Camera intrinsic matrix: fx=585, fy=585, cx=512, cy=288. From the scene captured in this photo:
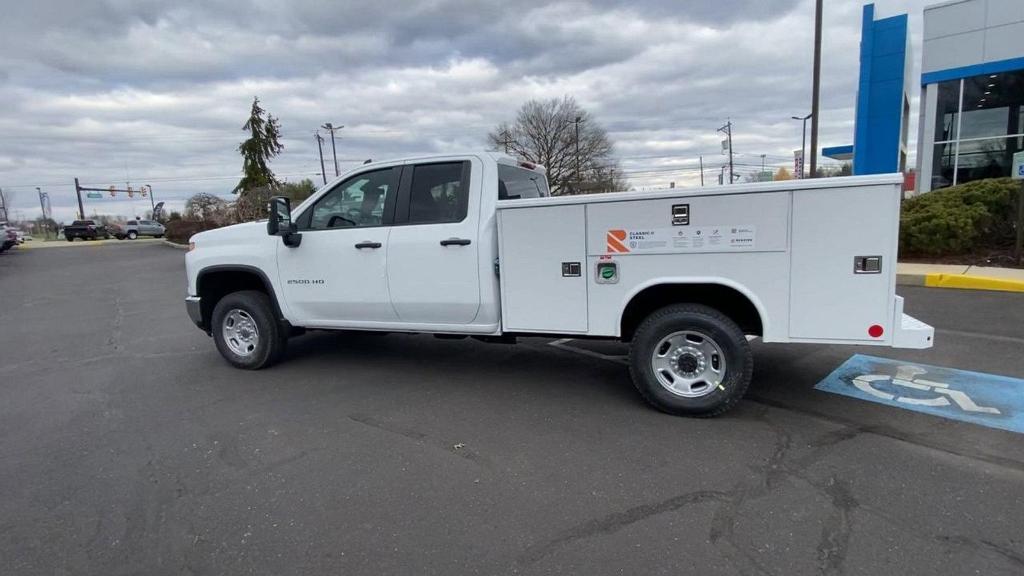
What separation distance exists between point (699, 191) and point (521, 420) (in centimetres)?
214

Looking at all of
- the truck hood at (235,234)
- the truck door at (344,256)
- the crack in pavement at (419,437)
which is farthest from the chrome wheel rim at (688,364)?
the truck hood at (235,234)

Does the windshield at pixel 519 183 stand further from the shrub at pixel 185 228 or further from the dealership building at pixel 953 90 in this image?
the shrub at pixel 185 228

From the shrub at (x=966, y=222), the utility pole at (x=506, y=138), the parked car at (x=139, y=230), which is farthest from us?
the parked car at (x=139, y=230)

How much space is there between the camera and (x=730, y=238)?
4.04 meters

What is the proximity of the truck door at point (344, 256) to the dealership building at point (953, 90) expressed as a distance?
2093 centimetres

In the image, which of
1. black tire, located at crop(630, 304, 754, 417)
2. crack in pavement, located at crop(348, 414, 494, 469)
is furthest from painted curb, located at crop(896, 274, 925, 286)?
crack in pavement, located at crop(348, 414, 494, 469)

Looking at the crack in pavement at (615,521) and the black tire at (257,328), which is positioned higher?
the black tire at (257,328)

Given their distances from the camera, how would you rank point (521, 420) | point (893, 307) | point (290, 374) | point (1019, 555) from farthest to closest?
point (290, 374)
point (521, 420)
point (893, 307)
point (1019, 555)

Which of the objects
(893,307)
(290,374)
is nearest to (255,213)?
(290,374)

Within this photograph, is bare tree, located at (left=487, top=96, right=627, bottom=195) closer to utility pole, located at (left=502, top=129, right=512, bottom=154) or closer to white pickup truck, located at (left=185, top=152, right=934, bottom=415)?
utility pole, located at (left=502, top=129, right=512, bottom=154)

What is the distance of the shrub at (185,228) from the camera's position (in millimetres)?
31359

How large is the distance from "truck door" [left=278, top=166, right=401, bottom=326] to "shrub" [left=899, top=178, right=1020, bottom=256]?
36.3 ft

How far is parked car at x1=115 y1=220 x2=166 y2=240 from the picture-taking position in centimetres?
4924

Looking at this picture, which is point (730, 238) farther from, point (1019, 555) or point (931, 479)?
point (1019, 555)
